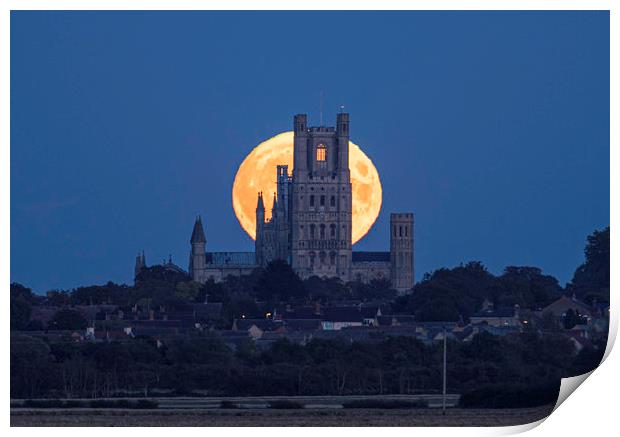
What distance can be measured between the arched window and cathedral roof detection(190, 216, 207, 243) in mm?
7216

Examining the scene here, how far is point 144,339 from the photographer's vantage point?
160 feet

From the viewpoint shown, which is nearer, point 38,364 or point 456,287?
point 38,364

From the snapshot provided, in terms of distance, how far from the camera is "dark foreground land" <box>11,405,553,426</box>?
28.7 m

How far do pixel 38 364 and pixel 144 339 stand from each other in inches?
459

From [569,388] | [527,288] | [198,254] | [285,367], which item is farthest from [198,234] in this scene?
[569,388]

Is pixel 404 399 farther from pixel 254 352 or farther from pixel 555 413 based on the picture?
pixel 254 352

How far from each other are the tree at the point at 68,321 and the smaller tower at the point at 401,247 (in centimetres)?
5355

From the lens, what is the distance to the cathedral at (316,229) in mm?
114062

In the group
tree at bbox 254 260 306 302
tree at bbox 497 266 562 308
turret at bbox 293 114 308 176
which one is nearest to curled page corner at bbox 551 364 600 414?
tree at bbox 497 266 562 308

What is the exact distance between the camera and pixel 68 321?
57.3m

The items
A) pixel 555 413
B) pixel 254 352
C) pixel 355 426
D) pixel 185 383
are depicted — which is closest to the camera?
pixel 555 413
